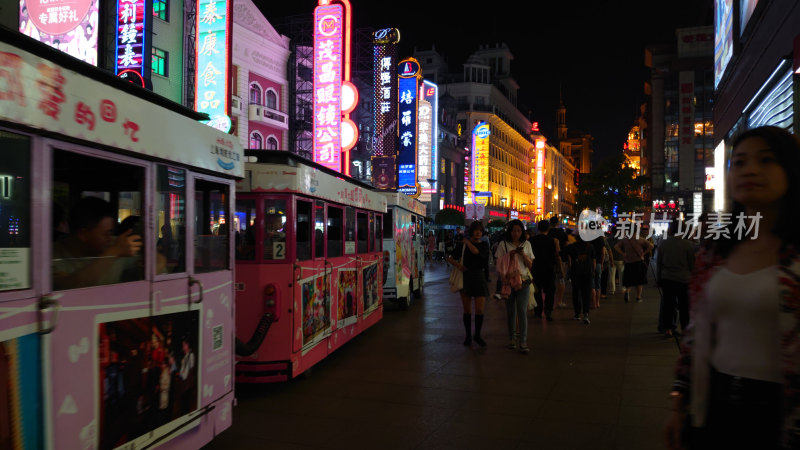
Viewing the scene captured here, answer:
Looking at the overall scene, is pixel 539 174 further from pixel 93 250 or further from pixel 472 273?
pixel 93 250

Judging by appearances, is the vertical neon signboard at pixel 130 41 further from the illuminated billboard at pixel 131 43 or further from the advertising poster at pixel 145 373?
the advertising poster at pixel 145 373

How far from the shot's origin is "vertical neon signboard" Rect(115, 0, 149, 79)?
50.4ft

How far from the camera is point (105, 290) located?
3420 millimetres

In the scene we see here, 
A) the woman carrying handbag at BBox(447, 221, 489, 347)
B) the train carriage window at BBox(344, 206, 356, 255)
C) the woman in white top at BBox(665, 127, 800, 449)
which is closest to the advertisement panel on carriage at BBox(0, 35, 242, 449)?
the woman in white top at BBox(665, 127, 800, 449)

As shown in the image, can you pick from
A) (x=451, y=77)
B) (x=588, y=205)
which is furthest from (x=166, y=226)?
(x=451, y=77)

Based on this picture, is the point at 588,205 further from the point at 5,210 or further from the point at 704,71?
the point at 5,210

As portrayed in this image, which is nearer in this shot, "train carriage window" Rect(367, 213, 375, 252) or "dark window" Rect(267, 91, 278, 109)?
"train carriage window" Rect(367, 213, 375, 252)

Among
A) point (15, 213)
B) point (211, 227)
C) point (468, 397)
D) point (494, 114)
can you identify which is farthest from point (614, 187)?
point (15, 213)

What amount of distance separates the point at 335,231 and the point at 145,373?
4656 millimetres

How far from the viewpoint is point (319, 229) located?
24.6 feet

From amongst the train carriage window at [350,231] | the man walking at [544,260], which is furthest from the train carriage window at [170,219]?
the man walking at [544,260]

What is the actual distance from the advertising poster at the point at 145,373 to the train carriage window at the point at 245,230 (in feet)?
6.76

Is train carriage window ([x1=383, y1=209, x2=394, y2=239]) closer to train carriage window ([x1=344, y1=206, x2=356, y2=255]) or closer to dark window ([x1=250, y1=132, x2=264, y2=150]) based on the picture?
train carriage window ([x1=344, y1=206, x2=356, y2=255])

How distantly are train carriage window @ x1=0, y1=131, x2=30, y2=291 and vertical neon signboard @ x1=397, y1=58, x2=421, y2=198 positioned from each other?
95.3ft
